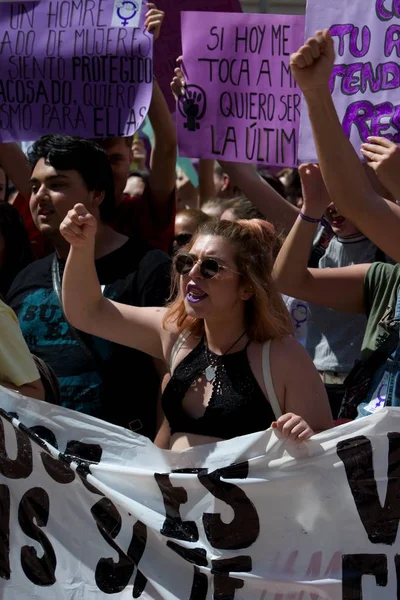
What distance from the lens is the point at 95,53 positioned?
4164 mm

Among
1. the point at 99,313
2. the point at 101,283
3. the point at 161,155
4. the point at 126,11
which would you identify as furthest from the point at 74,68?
the point at 99,313

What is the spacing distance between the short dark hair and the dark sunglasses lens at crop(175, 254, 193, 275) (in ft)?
2.71

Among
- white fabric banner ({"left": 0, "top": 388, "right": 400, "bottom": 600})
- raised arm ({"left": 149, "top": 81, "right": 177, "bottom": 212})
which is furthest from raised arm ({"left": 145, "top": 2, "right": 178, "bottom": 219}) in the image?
white fabric banner ({"left": 0, "top": 388, "right": 400, "bottom": 600})

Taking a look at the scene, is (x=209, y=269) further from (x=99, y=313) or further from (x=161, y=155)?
(x=161, y=155)

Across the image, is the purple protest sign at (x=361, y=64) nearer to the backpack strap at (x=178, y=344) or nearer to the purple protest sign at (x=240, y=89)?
the purple protest sign at (x=240, y=89)

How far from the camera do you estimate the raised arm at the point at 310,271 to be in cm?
341

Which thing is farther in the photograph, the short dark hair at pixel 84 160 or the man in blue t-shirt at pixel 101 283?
the short dark hair at pixel 84 160

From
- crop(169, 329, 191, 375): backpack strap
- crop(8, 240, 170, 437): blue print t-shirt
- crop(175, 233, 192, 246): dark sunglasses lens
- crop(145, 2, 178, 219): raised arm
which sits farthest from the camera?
crop(175, 233, 192, 246): dark sunglasses lens

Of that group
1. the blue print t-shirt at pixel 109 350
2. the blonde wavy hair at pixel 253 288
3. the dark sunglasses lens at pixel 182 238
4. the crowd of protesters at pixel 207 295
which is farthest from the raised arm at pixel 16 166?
the blonde wavy hair at pixel 253 288

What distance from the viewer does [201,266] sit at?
2885 mm

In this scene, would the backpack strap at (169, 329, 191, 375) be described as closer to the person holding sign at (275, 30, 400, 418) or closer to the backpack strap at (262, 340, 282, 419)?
the backpack strap at (262, 340, 282, 419)

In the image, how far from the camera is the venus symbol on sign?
4.06 metres

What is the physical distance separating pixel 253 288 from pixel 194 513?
2.12 ft

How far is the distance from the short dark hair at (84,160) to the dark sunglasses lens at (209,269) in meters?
0.89
